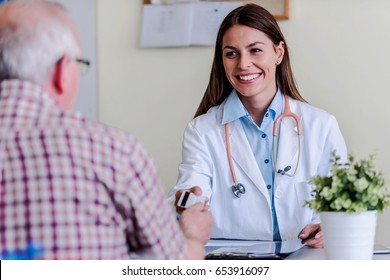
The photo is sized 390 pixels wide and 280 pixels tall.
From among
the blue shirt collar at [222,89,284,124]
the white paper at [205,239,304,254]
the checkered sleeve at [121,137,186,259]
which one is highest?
the blue shirt collar at [222,89,284,124]

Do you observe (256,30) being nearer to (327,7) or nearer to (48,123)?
(327,7)

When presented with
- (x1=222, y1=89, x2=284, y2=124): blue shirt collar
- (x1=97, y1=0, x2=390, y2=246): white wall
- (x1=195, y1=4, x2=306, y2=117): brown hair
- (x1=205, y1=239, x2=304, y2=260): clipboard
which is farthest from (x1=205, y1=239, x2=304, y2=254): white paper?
(x1=97, y1=0, x2=390, y2=246): white wall

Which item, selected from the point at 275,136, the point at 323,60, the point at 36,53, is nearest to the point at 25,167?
the point at 36,53

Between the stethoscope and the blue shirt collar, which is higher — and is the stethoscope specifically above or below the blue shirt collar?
below

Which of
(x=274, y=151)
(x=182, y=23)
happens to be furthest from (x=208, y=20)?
(x=274, y=151)

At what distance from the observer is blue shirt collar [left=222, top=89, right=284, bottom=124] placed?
2.15m

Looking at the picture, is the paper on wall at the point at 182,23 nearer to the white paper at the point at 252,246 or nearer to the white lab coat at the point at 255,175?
the white lab coat at the point at 255,175

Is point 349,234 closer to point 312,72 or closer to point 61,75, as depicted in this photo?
point 61,75

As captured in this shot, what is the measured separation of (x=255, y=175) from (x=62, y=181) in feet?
3.65

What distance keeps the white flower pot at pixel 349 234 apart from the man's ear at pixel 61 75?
24.0 inches

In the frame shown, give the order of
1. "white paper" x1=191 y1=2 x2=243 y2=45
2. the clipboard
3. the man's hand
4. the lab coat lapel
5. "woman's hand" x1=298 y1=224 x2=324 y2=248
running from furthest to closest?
1. "white paper" x1=191 y1=2 x2=243 y2=45
2. the lab coat lapel
3. "woman's hand" x1=298 y1=224 x2=324 y2=248
4. the clipboard
5. the man's hand

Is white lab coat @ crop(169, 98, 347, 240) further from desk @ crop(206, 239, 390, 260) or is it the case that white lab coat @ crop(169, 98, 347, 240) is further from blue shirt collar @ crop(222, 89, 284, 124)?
desk @ crop(206, 239, 390, 260)

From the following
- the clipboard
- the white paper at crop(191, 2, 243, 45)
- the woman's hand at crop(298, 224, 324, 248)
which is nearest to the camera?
the clipboard

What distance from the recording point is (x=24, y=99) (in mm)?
1012
